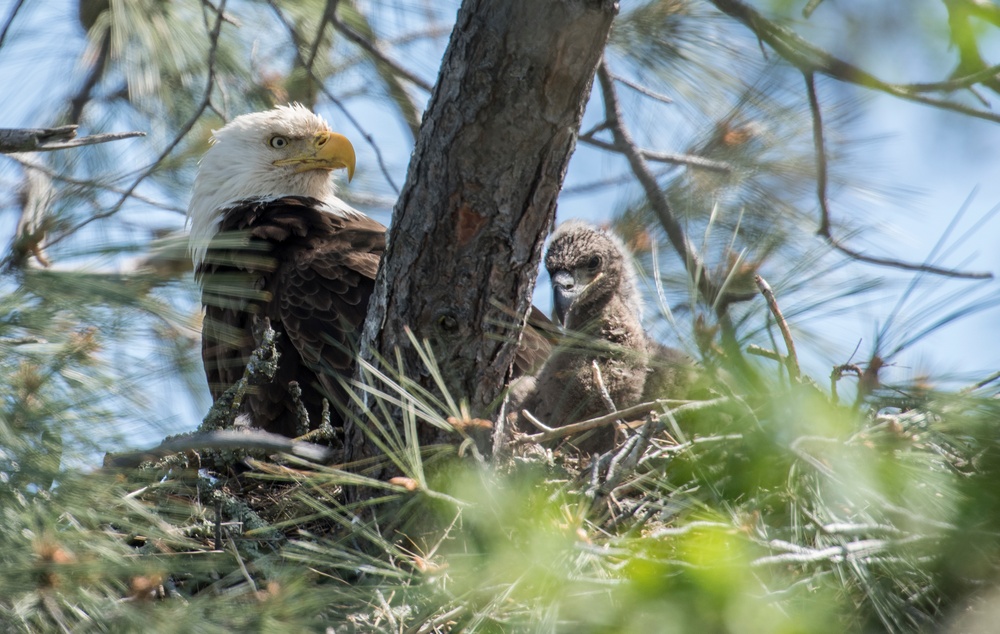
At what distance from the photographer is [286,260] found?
3592 millimetres

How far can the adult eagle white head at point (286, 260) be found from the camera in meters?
3.35

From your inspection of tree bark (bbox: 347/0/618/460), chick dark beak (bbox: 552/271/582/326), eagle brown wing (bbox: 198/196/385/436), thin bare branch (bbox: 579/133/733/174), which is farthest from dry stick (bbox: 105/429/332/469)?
thin bare branch (bbox: 579/133/733/174)

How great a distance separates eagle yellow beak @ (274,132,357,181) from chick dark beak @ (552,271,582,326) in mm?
1425

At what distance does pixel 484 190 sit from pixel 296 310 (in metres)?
1.22

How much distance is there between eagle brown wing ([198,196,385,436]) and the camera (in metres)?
3.33

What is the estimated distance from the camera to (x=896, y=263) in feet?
10.9

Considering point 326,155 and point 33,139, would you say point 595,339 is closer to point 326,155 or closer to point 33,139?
point 33,139

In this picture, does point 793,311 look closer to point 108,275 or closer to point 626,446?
point 626,446

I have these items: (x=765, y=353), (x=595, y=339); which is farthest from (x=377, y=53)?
(x=765, y=353)

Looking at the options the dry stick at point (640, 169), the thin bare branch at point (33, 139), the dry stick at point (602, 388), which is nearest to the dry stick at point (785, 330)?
the dry stick at point (602, 388)

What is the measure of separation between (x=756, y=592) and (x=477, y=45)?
1.37m

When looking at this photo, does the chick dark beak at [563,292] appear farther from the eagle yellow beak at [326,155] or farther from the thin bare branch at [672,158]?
the eagle yellow beak at [326,155]

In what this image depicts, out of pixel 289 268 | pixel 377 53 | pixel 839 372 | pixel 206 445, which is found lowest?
pixel 206 445

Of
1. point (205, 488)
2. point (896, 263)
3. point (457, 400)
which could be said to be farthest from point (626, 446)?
point (896, 263)
